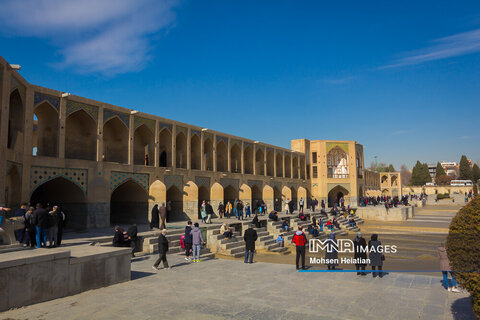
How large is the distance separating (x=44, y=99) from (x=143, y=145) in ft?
21.5

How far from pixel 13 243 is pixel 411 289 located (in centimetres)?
829

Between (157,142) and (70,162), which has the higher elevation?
(157,142)

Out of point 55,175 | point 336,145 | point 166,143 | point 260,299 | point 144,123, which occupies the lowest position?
point 260,299

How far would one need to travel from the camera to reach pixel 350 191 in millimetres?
35438

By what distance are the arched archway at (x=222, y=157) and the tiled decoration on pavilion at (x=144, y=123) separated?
20.9 ft

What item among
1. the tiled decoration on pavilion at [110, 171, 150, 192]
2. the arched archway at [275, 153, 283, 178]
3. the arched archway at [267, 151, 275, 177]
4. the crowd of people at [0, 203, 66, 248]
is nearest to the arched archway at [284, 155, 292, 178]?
the arched archway at [275, 153, 283, 178]

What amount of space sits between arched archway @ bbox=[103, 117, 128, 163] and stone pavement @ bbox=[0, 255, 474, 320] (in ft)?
34.5

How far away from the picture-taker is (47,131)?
15.3 meters

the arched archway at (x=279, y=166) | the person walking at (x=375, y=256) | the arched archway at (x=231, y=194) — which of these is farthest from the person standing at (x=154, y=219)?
the arched archway at (x=279, y=166)

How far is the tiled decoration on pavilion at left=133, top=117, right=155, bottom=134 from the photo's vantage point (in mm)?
17984

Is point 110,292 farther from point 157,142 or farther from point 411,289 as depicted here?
point 157,142

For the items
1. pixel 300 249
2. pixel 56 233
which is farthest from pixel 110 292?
pixel 300 249

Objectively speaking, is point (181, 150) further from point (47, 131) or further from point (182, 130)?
point (47, 131)

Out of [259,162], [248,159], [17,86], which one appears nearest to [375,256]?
[17,86]
